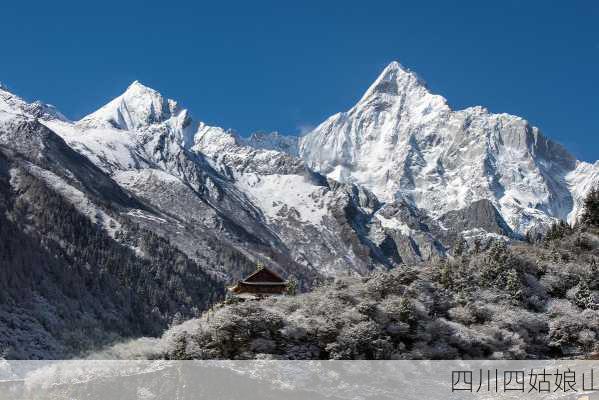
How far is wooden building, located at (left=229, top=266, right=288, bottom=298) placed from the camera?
89.4 m

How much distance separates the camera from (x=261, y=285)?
298ft

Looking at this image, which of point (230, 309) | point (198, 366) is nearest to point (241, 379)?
point (198, 366)

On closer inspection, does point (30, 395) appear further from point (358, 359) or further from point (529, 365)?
point (529, 365)

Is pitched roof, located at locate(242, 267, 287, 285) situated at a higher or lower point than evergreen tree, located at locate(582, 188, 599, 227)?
lower

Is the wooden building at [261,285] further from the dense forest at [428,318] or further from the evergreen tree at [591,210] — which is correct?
the evergreen tree at [591,210]

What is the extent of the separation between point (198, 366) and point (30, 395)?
1650cm

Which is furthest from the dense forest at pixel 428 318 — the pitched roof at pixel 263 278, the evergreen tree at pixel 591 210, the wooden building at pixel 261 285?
the pitched roof at pixel 263 278

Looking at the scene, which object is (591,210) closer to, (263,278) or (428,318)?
(428,318)

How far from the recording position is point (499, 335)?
69.6m

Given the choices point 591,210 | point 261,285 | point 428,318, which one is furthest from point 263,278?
point 591,210

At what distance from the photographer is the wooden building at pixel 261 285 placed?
8944 cm

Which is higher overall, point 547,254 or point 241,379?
point 547,254

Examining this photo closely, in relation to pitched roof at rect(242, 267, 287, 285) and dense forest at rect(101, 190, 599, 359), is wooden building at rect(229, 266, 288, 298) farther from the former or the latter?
dense forest at rect(101, 190, 599, 359)

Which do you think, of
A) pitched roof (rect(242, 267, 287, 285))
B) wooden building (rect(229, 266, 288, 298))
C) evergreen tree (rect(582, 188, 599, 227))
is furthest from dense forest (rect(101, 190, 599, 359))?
pitched roof (rect(242, 267, 287, 285))
